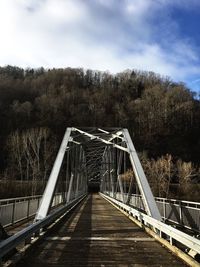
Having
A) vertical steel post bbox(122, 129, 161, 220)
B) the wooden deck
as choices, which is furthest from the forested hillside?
the wooden deck

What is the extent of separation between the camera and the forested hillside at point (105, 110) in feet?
276

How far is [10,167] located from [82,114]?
98.2 feet

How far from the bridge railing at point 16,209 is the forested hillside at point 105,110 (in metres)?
52.1

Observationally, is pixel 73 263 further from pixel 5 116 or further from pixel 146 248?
pixel 5 116

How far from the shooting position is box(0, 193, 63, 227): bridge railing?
1361 centimetres

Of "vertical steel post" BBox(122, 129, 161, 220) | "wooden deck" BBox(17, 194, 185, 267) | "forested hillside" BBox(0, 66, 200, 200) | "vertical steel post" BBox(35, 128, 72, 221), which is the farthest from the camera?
"forested hillside" BBox(0, 66, 200, 200)

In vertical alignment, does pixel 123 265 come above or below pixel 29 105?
below

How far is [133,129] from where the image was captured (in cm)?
9050

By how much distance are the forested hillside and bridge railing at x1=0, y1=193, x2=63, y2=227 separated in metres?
52.1

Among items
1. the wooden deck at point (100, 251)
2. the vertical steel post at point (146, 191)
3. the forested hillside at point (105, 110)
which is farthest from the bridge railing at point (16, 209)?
the forested hillside at point (105, 110)

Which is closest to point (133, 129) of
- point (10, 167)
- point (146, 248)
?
point (10, 167)

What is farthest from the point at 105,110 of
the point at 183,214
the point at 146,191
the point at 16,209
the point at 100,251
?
the point at 100,251

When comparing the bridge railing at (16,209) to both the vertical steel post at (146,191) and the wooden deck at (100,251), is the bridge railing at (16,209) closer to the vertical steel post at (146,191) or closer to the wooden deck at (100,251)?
the wooden deck at (100,251)

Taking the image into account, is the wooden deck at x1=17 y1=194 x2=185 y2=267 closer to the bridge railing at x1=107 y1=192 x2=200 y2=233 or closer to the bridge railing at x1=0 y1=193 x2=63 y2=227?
the bridge railing at x1=107 y1=192 x2=200 y2=233
